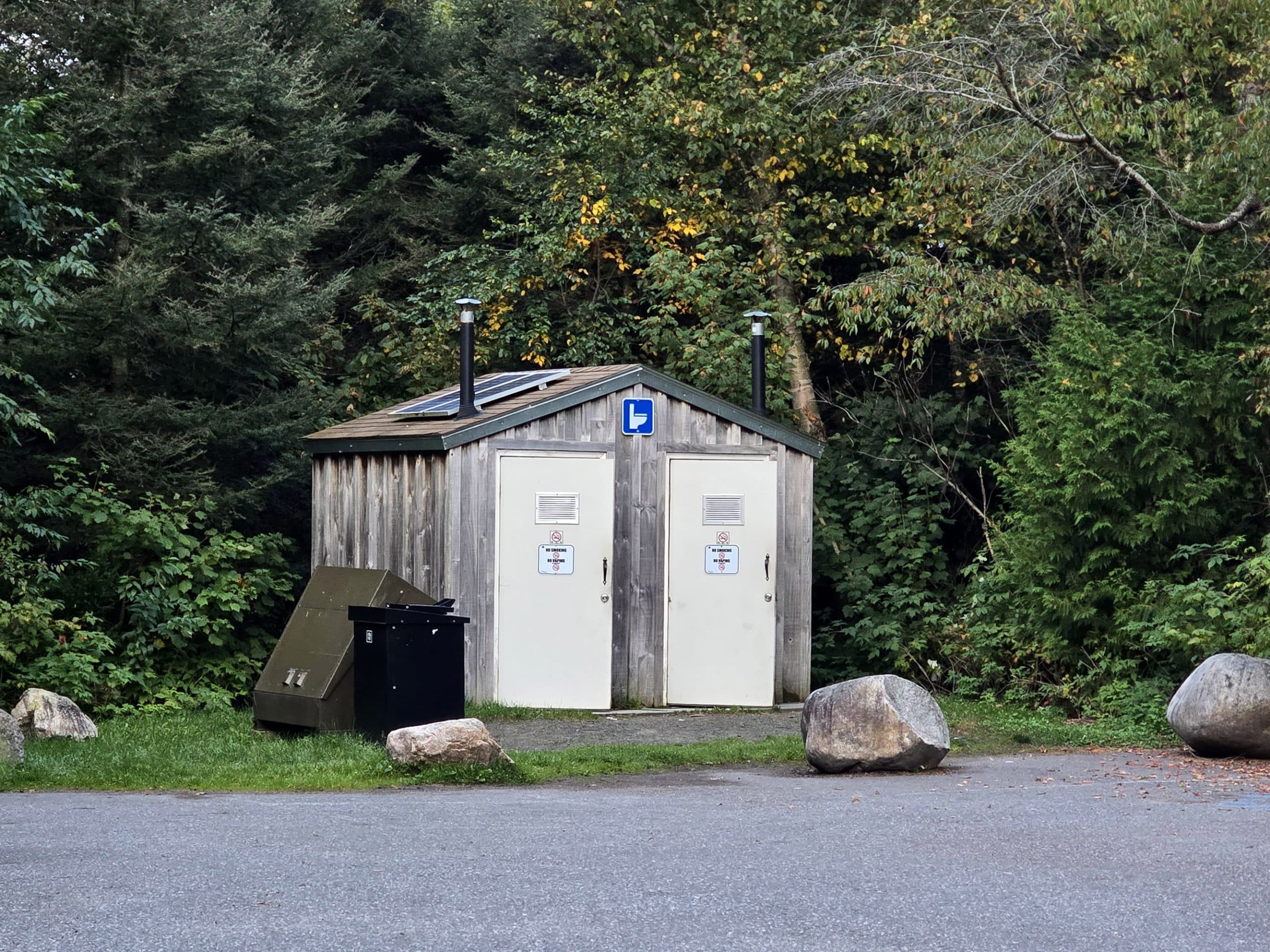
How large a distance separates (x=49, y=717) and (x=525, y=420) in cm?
469

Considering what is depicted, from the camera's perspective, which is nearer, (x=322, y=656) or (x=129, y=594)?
(x=322, y=656)

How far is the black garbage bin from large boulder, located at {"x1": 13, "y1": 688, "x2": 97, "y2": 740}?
6.96 feet

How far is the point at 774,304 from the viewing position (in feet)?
60.4

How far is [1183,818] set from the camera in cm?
828

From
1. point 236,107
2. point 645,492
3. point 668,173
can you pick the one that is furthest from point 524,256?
point 645,492

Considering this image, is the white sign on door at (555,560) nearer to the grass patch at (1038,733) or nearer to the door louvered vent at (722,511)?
the door louvered vent at (722,511)

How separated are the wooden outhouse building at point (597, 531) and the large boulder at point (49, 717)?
3.28 metres

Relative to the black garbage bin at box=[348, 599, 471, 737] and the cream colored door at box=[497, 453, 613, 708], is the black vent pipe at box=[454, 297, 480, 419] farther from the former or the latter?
the black garbage bin at box=[348, 599, 471, 737]

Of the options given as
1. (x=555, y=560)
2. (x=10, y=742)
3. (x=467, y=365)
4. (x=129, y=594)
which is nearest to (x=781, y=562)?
(x=555, y=560)

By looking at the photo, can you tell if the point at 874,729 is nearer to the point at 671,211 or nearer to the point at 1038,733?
the point at 1038,733

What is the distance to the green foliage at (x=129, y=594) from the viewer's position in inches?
538

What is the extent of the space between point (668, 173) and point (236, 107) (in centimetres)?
561

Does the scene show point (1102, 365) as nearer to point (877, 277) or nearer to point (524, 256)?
point (877, 277)

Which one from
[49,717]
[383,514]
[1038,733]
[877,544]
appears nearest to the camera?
[49,717]
